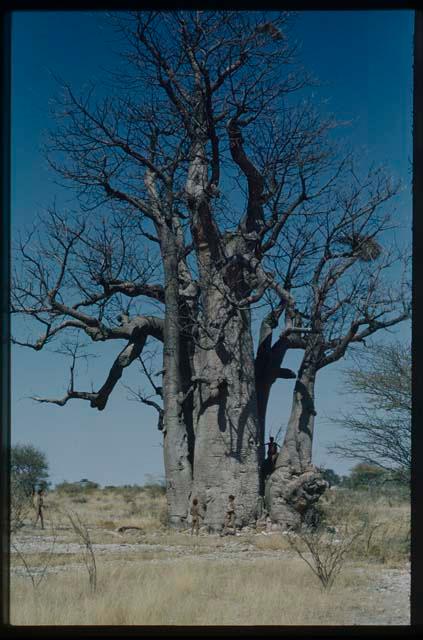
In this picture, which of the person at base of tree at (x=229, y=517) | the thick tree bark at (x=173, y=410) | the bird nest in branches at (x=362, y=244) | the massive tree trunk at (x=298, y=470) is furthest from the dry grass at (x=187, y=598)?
the bird nest in branches at (x=362, y=244)

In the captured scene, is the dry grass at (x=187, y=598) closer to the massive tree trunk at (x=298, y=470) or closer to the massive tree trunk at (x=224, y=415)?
the massive tree trunk at (x=224, y=415)

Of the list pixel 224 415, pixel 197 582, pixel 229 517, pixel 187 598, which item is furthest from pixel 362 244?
pixel 187 598

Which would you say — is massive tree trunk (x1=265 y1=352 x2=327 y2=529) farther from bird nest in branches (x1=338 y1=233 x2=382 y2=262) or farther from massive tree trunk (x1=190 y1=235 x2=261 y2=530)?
bird nest in branches (x1=338 y1=233 x2=382 y2=262)

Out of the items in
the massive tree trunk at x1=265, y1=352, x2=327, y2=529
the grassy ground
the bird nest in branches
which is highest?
the bird nest in branches

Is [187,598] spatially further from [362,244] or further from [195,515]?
[362,244]

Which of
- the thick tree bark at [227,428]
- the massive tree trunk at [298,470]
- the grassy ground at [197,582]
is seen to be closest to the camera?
the grassy ground at [197,582]

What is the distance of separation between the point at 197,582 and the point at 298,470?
202 inches

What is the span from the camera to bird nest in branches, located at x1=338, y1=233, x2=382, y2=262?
14.4 metres

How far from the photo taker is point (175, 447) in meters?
14.1

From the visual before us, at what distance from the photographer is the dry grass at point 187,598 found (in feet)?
25.3

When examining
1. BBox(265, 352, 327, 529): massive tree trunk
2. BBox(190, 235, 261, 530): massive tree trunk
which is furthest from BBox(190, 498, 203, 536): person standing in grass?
BBox(265, 352, 327, 529): massive tree trunk

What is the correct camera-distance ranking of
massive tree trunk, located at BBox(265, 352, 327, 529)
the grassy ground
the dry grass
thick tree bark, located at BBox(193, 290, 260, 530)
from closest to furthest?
the dry grass, the grassy ground, thick tree bark, located at BBox(193, 290, 260, 530), massive tree trunk, located at BBox(265, 352, 327, 529)

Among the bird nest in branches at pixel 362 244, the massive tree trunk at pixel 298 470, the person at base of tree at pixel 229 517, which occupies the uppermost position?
the bird nest in branches at pixel 362 244

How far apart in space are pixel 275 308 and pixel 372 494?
5068 mm
